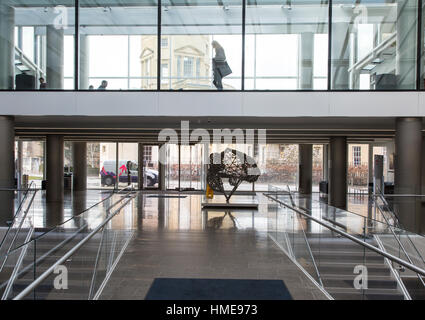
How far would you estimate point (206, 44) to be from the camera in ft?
35.4

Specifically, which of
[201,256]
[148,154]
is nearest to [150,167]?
[148,154]

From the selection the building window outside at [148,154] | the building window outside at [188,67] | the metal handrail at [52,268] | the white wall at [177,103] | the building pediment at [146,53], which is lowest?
the metal handrail at [52,268]

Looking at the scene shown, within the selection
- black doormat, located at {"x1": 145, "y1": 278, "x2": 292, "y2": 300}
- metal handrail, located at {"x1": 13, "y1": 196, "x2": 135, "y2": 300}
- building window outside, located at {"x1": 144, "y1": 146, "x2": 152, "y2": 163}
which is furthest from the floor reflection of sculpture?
building window outside, located at {"x1": 144, "y1": 146, "x2": 152, "y2": 163}

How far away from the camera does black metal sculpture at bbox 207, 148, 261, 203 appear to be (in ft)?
48.1

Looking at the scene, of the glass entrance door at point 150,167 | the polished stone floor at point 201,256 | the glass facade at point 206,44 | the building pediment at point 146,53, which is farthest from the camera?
the glass entrance door at point 150,167

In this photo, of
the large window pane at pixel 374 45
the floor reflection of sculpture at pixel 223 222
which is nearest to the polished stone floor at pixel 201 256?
the floor reflection of sculpture at pixel 223 222

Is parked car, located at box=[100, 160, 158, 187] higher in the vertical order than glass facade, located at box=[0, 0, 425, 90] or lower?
lower

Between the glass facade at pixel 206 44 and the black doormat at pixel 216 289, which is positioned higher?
the glass facade at pixel 206 44

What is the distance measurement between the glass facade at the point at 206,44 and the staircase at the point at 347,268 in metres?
5.05

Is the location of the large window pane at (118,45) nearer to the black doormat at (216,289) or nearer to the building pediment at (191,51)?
the building pediment at (191,51)

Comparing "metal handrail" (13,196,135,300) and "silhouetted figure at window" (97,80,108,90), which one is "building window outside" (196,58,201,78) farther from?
"metal handrail" (13,196,135,300)

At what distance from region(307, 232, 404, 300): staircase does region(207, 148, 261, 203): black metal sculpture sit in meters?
8.07

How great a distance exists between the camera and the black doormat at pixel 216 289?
16.5 ft
